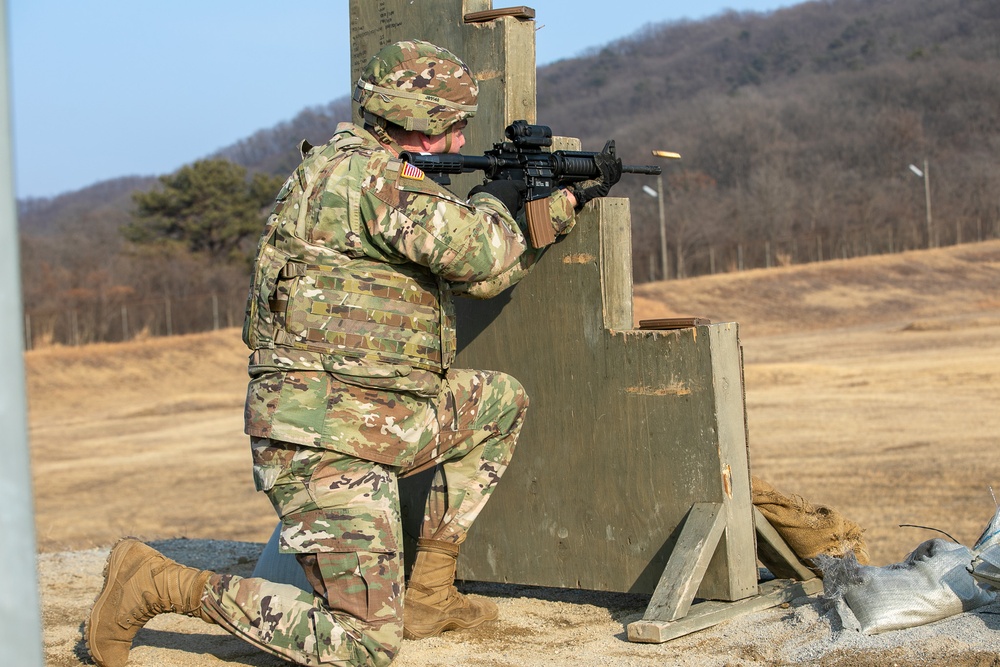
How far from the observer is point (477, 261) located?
357 cm

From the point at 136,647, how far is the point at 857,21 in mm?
162606

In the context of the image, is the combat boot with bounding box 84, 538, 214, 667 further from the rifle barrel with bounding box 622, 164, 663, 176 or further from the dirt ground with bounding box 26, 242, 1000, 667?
the rifle barrel with bounding box 622, 164, 663, 176

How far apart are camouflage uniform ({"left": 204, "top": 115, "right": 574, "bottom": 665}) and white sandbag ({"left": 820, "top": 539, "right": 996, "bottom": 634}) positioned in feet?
4.63

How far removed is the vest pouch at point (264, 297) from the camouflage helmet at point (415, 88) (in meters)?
0.56

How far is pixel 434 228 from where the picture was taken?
3.48 metres

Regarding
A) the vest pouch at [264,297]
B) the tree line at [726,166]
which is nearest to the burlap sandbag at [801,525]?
the vest pouch at [264,297]

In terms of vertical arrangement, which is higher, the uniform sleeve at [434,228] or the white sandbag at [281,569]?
the uniform sleeve at [434,228]

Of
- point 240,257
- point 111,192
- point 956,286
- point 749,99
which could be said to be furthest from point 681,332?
point 111,192

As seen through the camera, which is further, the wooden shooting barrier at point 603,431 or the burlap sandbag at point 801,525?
the burlap sandbag at point 801,525

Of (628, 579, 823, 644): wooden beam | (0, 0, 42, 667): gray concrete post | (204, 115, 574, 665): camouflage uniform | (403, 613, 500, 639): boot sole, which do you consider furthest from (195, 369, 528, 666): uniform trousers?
(0, 0, 42, 667): gray concrete post

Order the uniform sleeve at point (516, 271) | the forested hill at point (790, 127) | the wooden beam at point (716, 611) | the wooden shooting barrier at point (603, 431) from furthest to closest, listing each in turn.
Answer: the forested hill at point (790, 127), the wooden shooting barrier at point (603, 431), the uniform sleeve at point (516, 271), the wooden beam at point (716, 611)

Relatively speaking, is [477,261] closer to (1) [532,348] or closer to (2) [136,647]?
(1) [532,348]

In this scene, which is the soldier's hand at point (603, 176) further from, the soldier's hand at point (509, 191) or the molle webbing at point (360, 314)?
the molle webbing at point (360, 314)

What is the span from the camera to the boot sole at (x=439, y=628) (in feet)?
13.0
